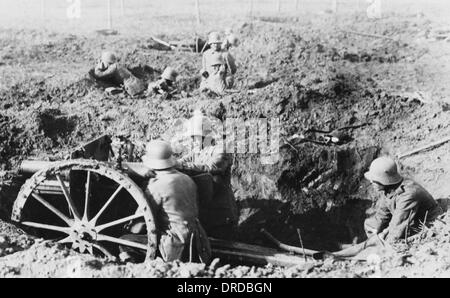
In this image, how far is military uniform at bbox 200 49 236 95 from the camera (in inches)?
480

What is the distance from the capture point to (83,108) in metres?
11.0

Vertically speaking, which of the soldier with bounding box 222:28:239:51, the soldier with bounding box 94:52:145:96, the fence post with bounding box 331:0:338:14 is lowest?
the soldier with bounding box 94:52:145:96

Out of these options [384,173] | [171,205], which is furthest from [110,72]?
[384,173]

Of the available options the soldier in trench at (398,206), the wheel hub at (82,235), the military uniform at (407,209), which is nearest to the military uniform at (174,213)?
the wheel hub at (82,235)

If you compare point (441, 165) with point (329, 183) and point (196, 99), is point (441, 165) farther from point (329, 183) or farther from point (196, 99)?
point (196, 99)

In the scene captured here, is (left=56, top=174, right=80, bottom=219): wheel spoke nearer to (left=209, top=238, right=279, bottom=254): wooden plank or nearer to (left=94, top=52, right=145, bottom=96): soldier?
(left=209, top=238, right=279, bottom=254): wooden plank

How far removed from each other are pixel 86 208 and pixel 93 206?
545mm

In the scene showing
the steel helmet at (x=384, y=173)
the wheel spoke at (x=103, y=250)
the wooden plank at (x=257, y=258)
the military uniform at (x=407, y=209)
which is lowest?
the wooden plank at (x=257, y=258)

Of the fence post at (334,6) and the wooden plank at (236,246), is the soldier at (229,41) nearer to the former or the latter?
the fence post at (334,6)

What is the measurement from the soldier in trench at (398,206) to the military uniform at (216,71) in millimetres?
5136

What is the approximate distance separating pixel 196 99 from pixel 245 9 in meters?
10.7

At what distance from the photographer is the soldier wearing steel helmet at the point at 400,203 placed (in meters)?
7.29

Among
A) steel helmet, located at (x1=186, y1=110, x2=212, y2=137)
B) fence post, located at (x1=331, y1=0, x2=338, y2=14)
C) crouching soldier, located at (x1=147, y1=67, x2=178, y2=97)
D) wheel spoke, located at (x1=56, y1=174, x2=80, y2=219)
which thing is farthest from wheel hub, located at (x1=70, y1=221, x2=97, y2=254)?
fence post, located at (x1=331, y1=0, x2=338, y2=14)
